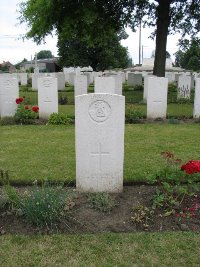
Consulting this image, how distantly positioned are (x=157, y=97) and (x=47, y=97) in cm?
352

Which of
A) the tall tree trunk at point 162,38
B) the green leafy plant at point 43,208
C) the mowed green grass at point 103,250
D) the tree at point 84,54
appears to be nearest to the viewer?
the mowed green grass at point 103,250

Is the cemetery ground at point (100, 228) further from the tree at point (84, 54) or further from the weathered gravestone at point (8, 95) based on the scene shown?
the tree at point (84, 54)

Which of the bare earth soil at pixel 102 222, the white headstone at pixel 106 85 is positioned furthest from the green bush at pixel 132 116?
the bare earth soil at pixel 102 222

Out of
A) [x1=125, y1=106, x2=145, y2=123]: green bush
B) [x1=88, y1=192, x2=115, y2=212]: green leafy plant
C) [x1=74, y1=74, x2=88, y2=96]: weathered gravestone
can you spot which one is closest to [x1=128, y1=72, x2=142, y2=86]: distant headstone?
[x1=74, y1=74, x2=88, y2=96]: weathered gravestone

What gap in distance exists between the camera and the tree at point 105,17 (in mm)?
16578

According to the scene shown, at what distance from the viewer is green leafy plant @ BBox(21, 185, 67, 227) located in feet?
13.3

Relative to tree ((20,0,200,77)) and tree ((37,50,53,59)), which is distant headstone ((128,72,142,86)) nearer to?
tree ((20,0,200,77))

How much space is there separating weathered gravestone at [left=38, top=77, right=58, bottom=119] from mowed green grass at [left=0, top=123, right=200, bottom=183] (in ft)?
4.14

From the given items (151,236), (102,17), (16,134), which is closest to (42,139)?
(16,134)

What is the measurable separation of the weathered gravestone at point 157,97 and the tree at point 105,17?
20.4ft

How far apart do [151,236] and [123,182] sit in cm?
164

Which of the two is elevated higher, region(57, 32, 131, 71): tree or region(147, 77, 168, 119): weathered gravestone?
region(57, 32, 131, 71): tree

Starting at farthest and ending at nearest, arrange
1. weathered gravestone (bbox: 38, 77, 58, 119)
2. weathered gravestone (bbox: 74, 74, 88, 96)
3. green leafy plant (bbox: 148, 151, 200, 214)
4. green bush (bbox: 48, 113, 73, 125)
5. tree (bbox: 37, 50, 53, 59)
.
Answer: tree (bbox: 37, 50, 53, 59), weathered gravestone (bbox: 74, 74, 88, 96), weathered gravestone (bbox: 38, 77, 58, 119), green bush (bbox: 48, 113, 73, 125), green leafy plant (bbox: 148, 151, 200, 214)

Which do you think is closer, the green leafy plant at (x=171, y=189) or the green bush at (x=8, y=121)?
the green leafy plant at (x=171, y=189)
